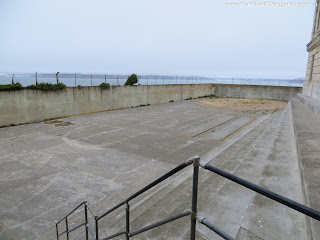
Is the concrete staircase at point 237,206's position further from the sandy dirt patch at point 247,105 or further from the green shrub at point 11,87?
the sandy dirt patch at point 247,105

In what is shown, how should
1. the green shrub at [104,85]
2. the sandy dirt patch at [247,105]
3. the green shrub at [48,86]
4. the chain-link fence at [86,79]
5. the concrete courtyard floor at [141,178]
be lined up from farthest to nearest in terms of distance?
the sandy dirt patch at [247,105] < the green shrub at [104,85] < the green shrub at [48,86] < the chain-link fence at [86,79] < the concrete courtyard floor at [141,178]

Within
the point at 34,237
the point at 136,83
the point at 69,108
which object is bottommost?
the point at 34,237

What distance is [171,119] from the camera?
70.4 ft

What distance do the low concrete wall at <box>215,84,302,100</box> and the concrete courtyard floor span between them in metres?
27.8

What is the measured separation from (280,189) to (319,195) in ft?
3.40

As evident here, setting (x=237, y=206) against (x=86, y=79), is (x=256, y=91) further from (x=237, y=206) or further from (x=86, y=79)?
(x=237, y=206)

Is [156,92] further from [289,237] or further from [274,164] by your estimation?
[289,237]

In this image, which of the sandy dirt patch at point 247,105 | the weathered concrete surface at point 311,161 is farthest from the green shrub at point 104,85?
the weathered concrete surface at point 311,161

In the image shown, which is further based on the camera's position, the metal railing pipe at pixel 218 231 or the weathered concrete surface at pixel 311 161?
the weathered concrete surface at pixel 311 161

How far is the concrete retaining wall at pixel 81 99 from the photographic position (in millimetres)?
18328

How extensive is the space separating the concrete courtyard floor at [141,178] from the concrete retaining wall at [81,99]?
197cm

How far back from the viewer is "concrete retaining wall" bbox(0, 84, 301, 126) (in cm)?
1833

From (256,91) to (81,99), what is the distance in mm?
32144

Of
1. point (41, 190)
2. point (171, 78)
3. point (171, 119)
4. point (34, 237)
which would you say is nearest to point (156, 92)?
point (171, 78)
